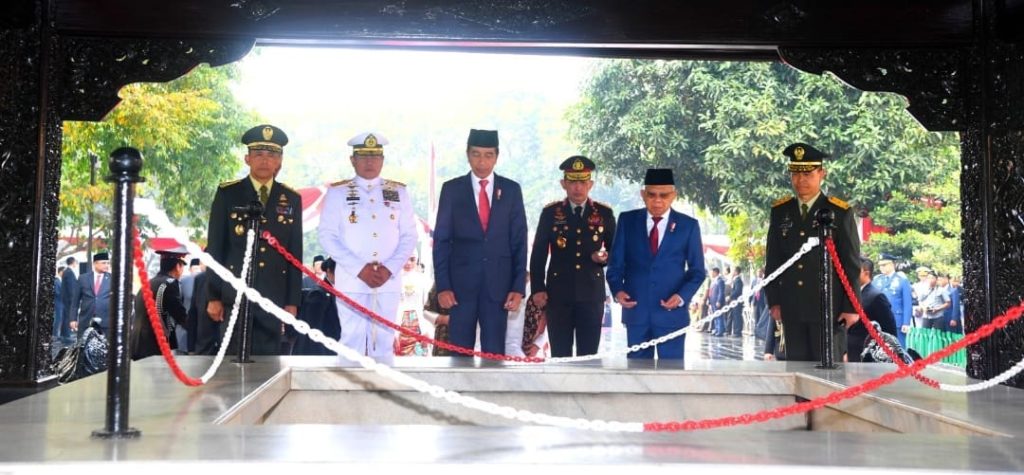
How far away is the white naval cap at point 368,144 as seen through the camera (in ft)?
24.1

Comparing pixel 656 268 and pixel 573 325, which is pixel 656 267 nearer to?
pixel 656 268

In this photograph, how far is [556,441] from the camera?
3.29 m

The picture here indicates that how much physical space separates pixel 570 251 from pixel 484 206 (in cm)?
80

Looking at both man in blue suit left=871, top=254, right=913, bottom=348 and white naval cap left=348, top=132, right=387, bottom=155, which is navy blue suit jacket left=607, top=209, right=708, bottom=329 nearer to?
white naval cap left=348, top=132, right=387, bottom=155

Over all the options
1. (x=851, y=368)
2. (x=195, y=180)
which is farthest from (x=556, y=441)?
(x=195, y=180)

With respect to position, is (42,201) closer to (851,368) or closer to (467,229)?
(467,229)

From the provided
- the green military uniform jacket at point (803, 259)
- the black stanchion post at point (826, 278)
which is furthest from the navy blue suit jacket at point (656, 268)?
the black stanchion post at point (826, 278)

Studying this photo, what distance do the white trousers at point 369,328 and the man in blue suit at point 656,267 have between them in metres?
1.54

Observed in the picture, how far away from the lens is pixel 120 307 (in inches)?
130

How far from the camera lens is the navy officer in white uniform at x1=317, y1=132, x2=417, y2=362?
7059 mm

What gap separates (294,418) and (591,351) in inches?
106

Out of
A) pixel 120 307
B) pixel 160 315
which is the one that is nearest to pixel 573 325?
pixel 160 315

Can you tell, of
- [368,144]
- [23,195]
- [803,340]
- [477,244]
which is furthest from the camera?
[368,144]

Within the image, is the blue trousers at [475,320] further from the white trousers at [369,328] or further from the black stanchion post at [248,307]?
the black stanchion post at [248,307]
